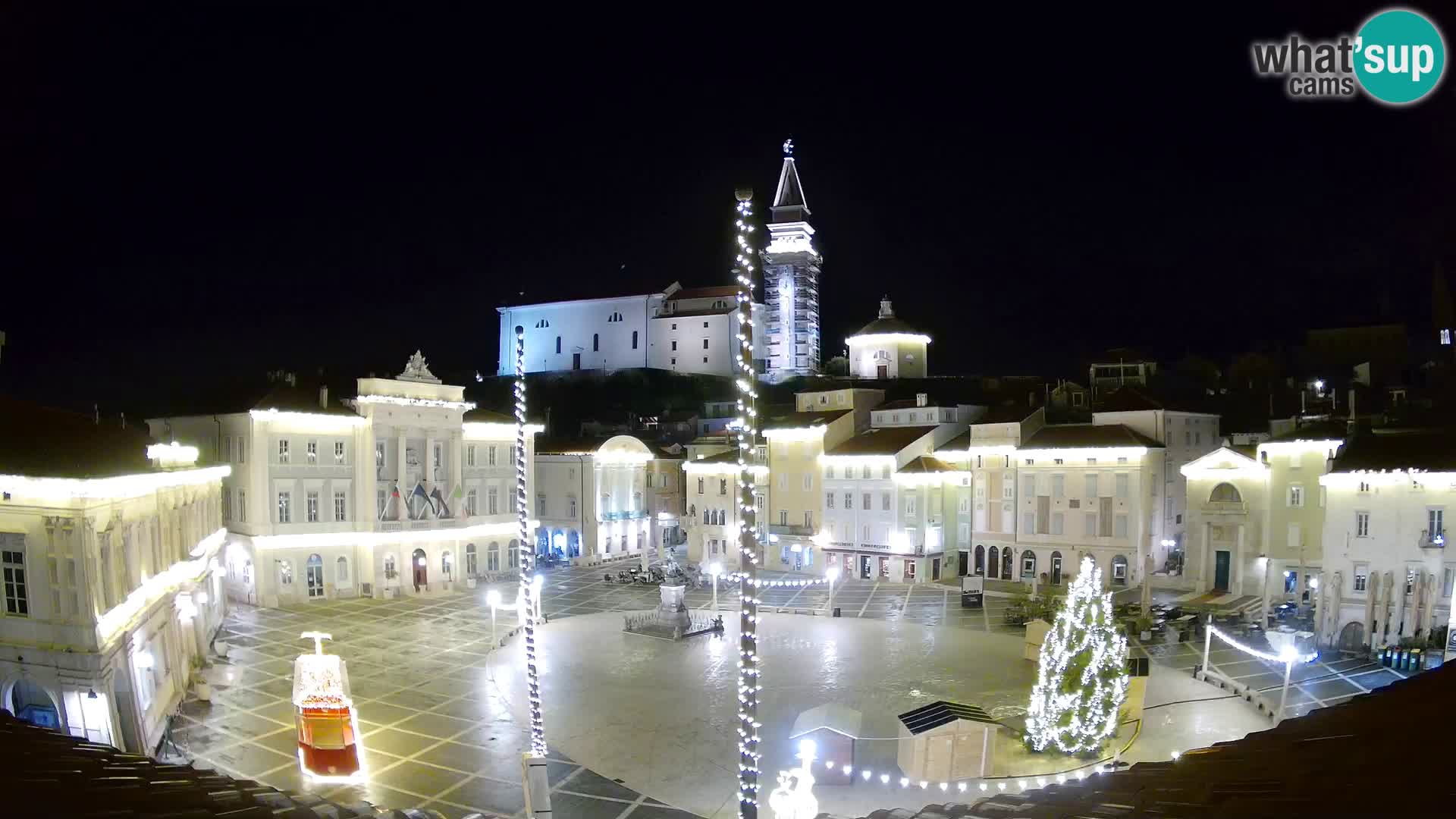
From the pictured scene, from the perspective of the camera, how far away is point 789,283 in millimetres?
93562

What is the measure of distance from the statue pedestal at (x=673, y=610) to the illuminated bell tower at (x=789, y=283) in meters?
57.5

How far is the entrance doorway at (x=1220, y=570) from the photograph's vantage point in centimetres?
4111

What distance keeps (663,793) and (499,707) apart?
7581mm

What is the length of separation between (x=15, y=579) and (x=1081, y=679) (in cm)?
2177

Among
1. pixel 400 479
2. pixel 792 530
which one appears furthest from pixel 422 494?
pixel 792 530

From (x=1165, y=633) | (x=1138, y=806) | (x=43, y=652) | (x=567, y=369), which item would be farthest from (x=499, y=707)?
(x=567, y=369)

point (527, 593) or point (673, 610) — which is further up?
point (527, 593)

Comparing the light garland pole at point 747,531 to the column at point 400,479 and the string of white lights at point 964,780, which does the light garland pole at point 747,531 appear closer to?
the string of white lights at point 964,780

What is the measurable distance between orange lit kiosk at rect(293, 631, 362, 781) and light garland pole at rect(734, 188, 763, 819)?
1067cm

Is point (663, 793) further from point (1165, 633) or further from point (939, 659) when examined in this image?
point (1165, 633)

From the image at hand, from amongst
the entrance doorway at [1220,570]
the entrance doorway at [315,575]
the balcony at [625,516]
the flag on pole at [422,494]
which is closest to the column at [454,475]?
the flag on pole at [422,494]

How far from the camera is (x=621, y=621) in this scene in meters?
37.7

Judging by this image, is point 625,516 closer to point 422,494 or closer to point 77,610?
point 422,494

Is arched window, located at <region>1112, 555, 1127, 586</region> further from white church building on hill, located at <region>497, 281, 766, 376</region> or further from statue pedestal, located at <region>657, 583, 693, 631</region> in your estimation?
white church building on hill, located at <region>497, 281, 766, 376</region>
